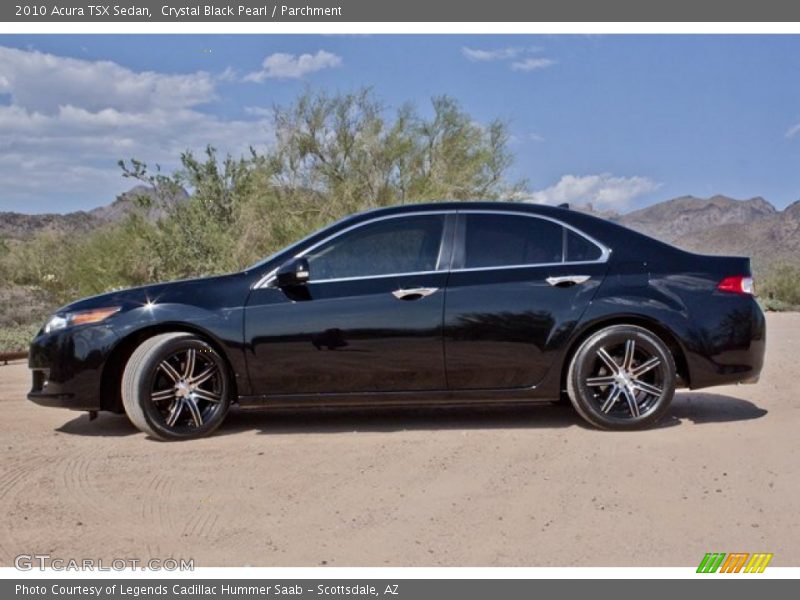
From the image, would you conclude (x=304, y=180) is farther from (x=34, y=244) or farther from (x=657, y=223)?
(x=657, y=223)

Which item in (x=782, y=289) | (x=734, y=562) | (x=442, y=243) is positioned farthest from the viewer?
(x=782, y=289)

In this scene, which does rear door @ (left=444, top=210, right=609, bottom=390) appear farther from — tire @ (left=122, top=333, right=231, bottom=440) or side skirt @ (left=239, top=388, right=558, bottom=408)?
tire @ (left=122, top=333, right=231, bottom=440)

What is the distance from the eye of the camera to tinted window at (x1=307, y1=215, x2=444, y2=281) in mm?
6402

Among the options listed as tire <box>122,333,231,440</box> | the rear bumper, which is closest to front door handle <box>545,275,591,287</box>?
the rear bumper

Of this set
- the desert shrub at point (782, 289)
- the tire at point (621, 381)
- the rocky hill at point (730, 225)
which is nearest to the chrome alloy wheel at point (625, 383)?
the tire at point (621, 381)

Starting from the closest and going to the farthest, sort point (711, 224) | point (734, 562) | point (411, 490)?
1. point (734, 562)
2. point (411, 490)
3. point (711, 224)

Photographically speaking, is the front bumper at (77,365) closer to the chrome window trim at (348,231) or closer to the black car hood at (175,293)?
the black car hood at (175,293)

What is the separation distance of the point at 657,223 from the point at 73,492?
197 feet

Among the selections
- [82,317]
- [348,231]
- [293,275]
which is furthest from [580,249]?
[82,317]

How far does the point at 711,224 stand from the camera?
6022 cm

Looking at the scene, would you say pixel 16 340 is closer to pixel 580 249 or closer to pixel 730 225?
pixel 580 249

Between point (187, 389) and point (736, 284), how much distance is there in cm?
396

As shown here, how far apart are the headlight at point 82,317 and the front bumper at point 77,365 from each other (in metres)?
0.05

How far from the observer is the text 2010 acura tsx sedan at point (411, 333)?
245 inches
